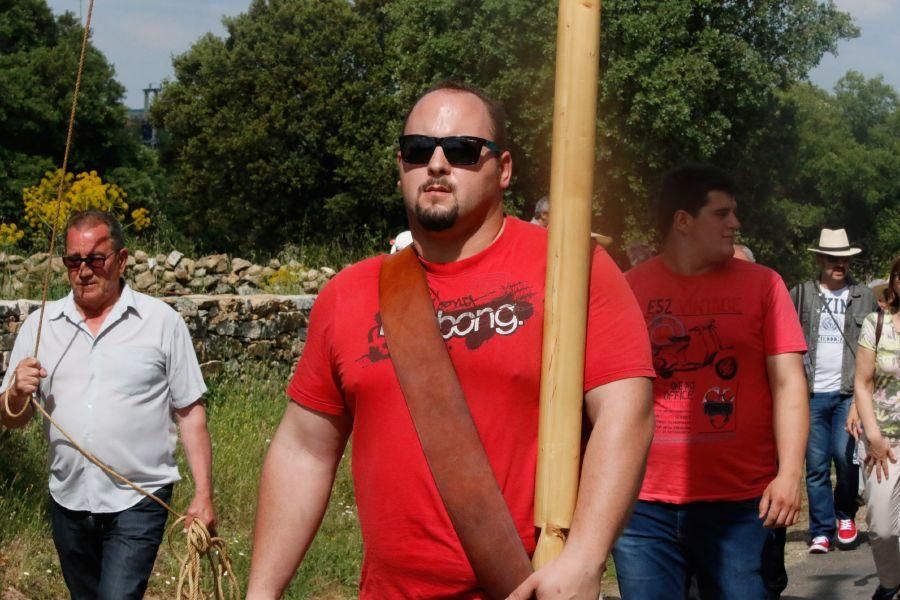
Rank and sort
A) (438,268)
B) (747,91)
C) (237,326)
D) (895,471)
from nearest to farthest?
(438,268)
(895,471)
(237,326)
(747,91)

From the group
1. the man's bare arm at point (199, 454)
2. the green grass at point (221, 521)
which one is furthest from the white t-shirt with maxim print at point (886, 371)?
the man's bare arm at point (199, 454)

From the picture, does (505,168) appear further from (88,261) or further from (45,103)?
(45,103)

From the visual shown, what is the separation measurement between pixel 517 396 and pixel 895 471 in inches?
178

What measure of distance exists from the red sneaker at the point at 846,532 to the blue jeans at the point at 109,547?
5.86 metres

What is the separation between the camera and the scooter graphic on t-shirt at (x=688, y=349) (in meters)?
4.65

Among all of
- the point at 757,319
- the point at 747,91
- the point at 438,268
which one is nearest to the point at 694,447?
the point at 757,319

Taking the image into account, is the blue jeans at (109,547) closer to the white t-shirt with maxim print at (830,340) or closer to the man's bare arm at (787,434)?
the man's bare arm at (787,434)

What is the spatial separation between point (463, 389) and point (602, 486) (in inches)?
14.1

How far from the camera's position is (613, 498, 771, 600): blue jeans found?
4.48 m

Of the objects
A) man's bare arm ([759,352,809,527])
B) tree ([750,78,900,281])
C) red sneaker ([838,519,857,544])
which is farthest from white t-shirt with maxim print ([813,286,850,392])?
tree ([750,78,900,281])

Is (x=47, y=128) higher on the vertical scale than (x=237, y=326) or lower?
higher

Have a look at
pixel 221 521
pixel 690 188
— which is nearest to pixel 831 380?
pixel 221 521

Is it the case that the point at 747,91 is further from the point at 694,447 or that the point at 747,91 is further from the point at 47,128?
the point at 694,447

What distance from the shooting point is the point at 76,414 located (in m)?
5.07
